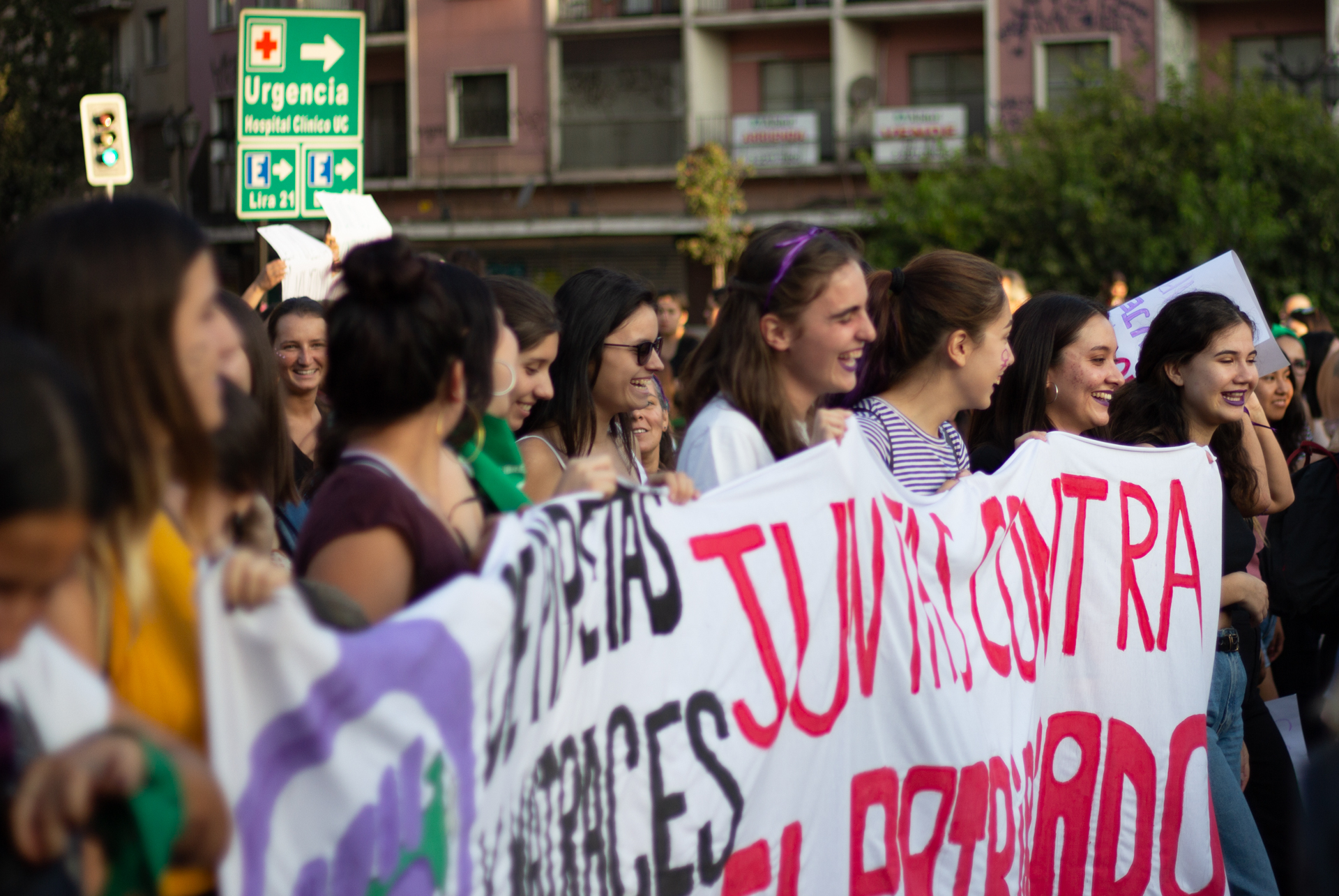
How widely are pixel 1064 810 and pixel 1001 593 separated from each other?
649 mm

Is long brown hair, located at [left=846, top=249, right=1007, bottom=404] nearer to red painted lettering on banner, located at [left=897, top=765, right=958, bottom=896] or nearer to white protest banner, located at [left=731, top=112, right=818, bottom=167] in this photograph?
red painted lettering on banner, located at [left=897, top=765, right=958, bottom=896]

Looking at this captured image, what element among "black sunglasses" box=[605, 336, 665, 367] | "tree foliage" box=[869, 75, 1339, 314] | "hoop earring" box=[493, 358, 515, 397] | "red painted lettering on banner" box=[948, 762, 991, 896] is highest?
"tree foliage" box=[869, 75, 1339, 314]

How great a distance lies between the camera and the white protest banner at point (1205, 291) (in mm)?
5422

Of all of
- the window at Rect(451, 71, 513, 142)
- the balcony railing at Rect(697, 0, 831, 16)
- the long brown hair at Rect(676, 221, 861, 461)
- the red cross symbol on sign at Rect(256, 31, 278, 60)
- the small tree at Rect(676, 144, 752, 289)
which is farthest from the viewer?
the window at Rect(451, 71, 513, 142)

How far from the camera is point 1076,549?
4125 millimetres

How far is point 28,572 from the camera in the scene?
164cm

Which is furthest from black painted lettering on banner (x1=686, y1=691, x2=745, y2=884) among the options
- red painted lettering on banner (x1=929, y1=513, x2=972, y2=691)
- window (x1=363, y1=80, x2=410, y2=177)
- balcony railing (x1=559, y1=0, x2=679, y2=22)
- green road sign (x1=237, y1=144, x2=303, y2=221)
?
window (x1=363, y1=80, x2=410, y2=177)

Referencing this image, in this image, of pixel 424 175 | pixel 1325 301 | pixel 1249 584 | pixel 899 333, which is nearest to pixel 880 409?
pixel 899 333

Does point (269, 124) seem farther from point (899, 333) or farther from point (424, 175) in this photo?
point (424, 175)

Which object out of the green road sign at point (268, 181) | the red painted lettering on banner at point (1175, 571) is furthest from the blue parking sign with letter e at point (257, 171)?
the red painted lettering on banner at point (1175, 571)

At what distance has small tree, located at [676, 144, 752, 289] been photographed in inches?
1100

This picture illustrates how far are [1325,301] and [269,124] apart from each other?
57.7ft

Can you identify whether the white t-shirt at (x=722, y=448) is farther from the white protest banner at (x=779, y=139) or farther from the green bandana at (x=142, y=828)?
the white protest banner at (x=779, y=139)

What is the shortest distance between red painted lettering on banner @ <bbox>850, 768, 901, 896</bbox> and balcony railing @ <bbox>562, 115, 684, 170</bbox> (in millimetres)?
28885
